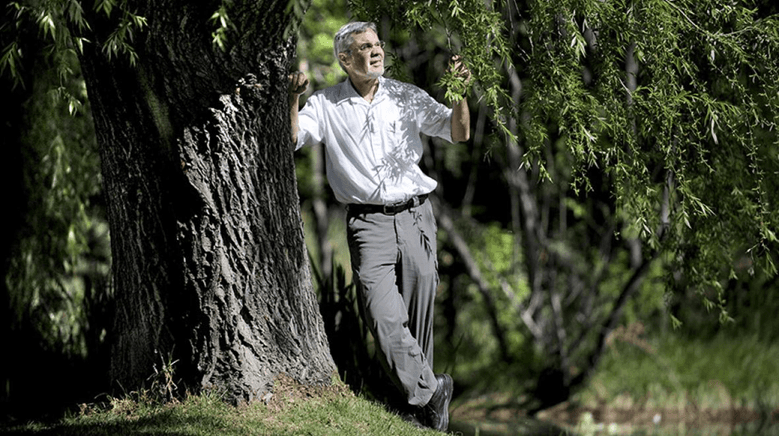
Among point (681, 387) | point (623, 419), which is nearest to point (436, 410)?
point (623, 419)

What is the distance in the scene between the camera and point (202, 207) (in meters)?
3.43

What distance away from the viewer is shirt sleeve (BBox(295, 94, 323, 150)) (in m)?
3.78

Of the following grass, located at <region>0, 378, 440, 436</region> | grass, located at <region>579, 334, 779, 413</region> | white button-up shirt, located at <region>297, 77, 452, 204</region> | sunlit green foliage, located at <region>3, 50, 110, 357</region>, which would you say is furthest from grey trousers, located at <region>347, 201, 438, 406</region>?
grass, located at <region>579, 334, 779, 413</region>

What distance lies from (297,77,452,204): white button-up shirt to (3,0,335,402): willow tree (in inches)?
11.2

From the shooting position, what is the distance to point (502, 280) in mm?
7551

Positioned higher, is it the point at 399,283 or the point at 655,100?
the point at 655,100

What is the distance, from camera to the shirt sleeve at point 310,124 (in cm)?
378

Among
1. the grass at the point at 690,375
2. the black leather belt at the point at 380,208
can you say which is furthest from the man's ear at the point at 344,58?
the grass at the point at 690,375

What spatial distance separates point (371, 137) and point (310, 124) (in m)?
0.29

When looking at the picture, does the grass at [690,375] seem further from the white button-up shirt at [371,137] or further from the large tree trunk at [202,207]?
the large tree trunk at [202,207]

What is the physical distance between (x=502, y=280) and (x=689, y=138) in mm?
3899

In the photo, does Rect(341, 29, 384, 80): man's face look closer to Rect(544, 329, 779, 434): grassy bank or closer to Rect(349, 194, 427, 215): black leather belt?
Rect(349, 194, 427, 215): black leather belt

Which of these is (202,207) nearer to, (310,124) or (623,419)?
(310,124)

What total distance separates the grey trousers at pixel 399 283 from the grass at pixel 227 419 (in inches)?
10.5
